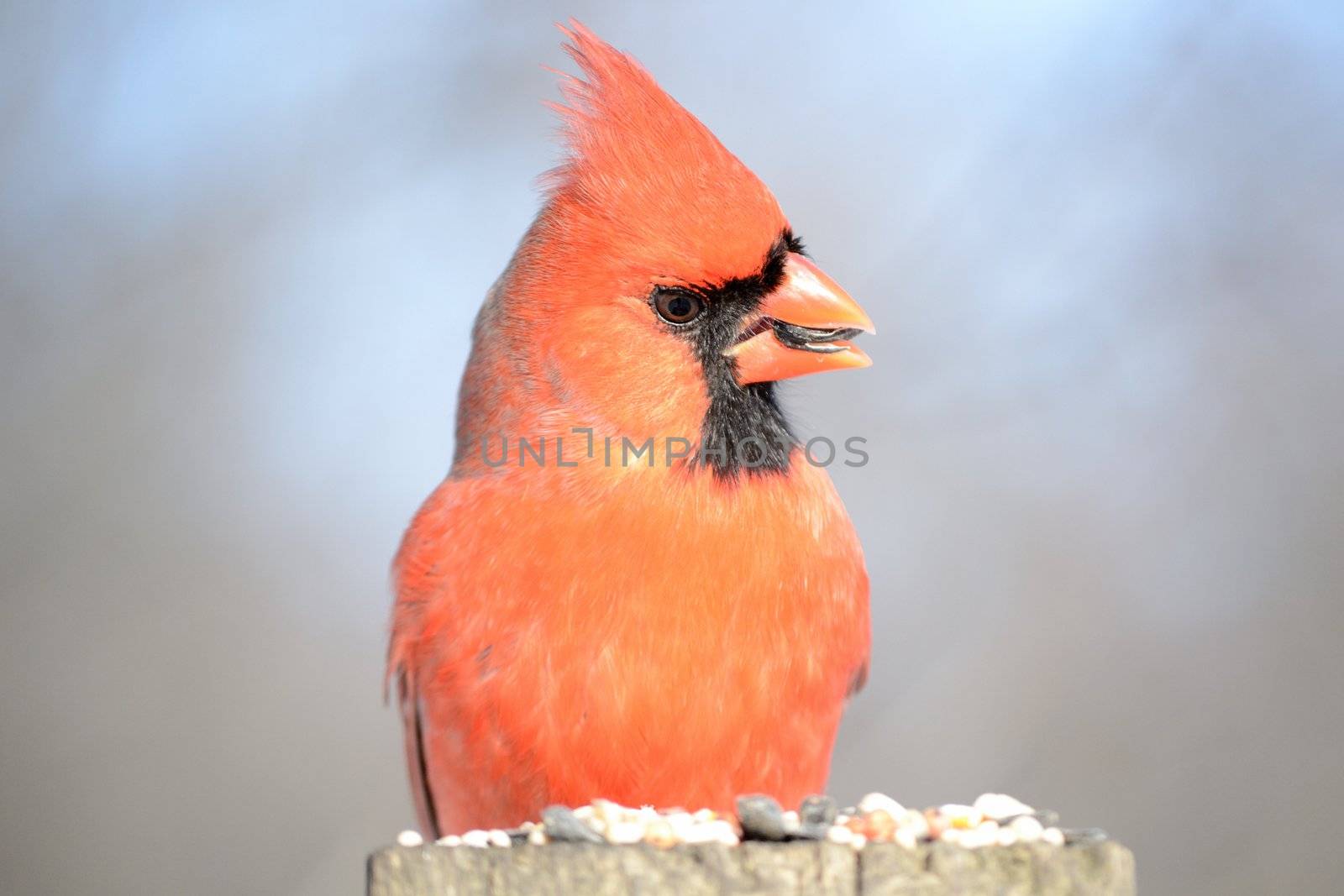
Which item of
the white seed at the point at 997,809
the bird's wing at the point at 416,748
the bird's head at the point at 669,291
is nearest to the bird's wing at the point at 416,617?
the bird's wing at the point at 416,748

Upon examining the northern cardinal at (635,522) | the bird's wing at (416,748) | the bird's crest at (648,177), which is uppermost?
the bird's crest at (648,177)

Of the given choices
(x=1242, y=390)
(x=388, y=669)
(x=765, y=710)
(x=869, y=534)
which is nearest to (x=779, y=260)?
(x=765, y=710)

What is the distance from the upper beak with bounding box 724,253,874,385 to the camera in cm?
143

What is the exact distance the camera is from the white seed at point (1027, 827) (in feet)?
3.48

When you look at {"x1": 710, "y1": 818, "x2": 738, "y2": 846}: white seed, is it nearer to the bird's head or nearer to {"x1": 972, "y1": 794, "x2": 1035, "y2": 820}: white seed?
{"x1": 972, "y1": 794, "x2": 1035, "y2": 820}: white seed

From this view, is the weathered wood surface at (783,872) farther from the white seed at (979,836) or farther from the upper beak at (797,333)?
the upper beak at (797,333)

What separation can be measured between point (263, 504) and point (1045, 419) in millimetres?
1575

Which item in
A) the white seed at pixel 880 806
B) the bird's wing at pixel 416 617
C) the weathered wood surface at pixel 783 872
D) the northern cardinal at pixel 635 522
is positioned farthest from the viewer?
the bird's wing at pixel 416 617

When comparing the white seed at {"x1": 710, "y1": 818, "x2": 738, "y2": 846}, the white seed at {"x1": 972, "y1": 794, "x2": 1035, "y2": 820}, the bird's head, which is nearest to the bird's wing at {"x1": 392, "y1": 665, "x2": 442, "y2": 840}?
the bird's head

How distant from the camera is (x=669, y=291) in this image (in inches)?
55.2

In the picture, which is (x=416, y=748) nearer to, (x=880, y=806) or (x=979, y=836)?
(x=880, y=806)

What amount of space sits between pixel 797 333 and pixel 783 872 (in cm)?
65

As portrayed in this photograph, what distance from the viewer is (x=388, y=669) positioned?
147 cm

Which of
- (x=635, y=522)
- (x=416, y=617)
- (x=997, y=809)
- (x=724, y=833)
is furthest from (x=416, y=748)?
(x=997, y=809)
